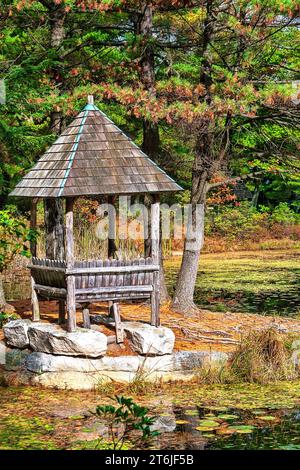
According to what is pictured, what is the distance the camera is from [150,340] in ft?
37.2

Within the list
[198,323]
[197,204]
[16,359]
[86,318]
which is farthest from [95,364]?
[197,204]

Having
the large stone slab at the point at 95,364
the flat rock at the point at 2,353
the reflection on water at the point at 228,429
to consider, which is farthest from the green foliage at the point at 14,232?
the reflection on water at the point at 228,429

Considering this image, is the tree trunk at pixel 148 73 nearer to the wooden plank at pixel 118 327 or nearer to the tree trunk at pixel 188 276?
the tree trunk at pixel 188 276

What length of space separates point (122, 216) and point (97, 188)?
1370 centimetres

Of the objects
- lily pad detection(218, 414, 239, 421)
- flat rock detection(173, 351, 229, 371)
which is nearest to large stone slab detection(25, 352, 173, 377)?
flat rock detection(173, 351, 229, 371)

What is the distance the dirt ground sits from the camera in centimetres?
1227

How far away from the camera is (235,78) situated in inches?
516

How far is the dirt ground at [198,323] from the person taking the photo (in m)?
12.3

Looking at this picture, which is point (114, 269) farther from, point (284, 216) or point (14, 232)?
point (284, 216)

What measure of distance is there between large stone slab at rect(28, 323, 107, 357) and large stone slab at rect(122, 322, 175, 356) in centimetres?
53

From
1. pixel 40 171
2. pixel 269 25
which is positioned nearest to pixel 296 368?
pixel 40 171

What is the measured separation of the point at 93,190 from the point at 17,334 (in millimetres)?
2355

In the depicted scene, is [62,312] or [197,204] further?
[197,204]

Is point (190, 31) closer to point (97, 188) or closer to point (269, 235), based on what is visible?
point (97, 188)
